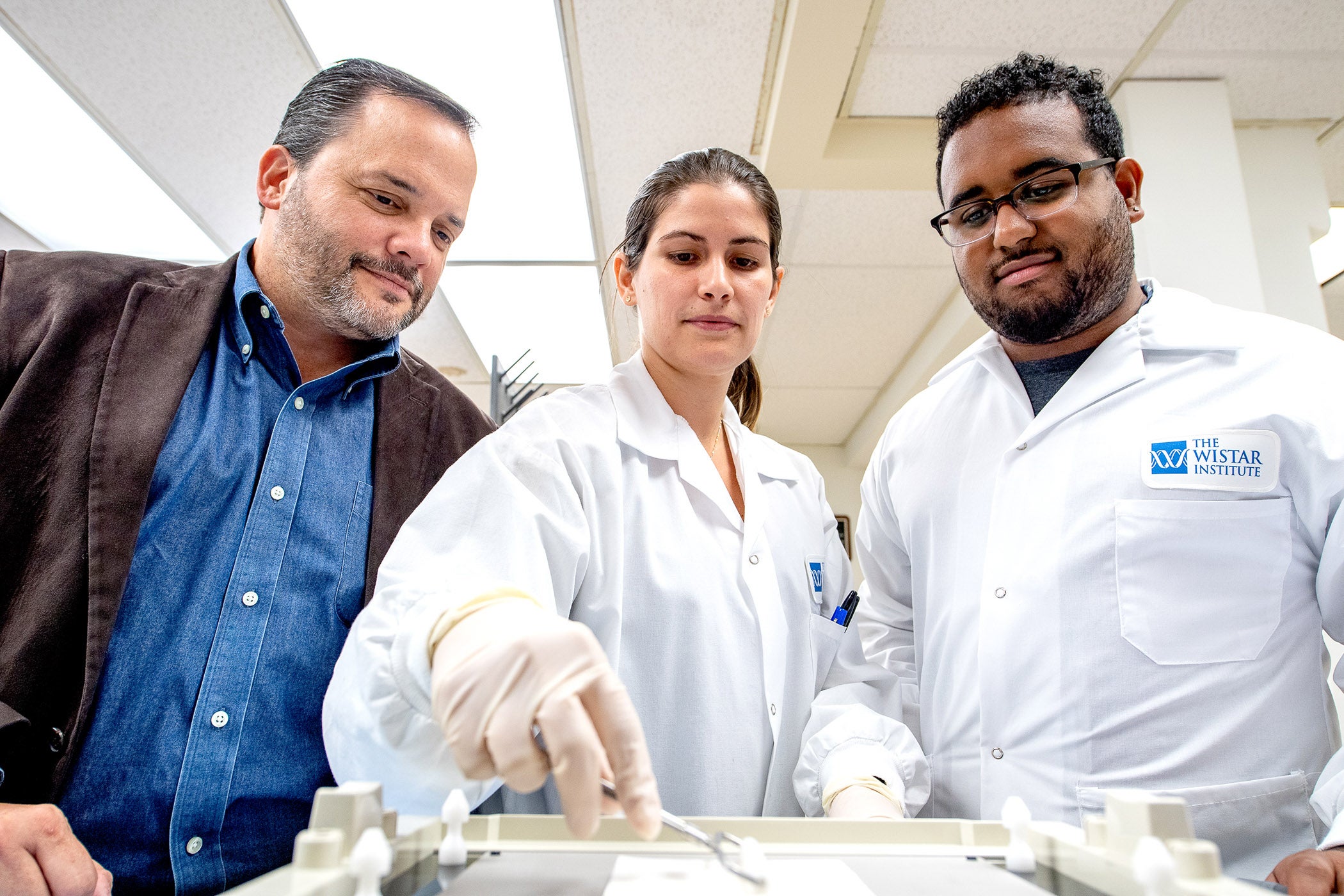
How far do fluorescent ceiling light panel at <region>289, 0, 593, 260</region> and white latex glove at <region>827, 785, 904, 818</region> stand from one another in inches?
50.2

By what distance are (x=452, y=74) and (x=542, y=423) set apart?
1.42 meters

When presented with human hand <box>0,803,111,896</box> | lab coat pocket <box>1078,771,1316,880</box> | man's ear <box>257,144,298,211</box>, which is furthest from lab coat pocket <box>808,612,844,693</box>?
man's ear <box>257,144,298,211</box>

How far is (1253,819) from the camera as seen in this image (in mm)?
905

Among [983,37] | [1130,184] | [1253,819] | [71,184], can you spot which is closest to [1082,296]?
[1130,184]

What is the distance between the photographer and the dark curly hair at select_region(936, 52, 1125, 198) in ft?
3.82

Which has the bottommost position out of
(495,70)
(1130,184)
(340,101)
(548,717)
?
(548,717)

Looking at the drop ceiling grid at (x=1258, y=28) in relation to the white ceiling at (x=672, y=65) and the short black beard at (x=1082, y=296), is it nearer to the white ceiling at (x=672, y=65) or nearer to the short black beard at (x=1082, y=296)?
the white ceiling at (x=672, y=65)

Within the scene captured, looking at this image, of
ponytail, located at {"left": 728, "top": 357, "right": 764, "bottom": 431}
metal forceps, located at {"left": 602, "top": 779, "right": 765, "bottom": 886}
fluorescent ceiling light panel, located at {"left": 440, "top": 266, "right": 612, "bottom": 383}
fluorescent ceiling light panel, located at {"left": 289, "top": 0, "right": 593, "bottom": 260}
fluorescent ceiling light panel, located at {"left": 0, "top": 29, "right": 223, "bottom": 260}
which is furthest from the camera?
fluorescent ceiling light panel, located at {"left": 440, "top": 266, "right": 612, "bottom": 383}

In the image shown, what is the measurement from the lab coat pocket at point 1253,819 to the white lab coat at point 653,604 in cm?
32

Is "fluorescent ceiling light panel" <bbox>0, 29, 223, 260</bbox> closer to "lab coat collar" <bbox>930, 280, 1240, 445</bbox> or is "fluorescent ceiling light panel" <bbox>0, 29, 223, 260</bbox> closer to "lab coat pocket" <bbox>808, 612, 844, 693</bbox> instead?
"lab coat pocket" <bbox>808, 612, 844, 693</bbox>

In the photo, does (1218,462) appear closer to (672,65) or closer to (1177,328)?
(1177,328)

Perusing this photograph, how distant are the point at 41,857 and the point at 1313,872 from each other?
1168 millimetres

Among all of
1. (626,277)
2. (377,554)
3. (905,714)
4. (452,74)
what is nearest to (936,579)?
(905,714)

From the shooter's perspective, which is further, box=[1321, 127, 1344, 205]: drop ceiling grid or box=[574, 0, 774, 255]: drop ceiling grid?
box=[1321, 127, 1344, 205]: drop ceiling grid
